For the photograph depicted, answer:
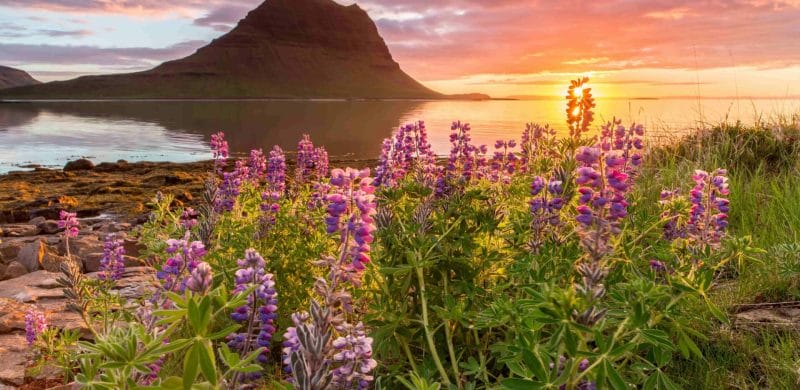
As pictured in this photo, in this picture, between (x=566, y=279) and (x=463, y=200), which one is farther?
(x=463, y=200)

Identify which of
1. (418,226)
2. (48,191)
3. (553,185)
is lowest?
(48,191)

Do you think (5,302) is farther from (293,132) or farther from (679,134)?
(293,132)

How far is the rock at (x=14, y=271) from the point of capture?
31.2 feet

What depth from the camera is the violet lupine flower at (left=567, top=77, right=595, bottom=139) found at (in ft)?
12.3

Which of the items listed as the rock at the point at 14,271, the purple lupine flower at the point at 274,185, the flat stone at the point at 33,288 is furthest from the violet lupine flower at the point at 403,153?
the rock at the point at 14,271

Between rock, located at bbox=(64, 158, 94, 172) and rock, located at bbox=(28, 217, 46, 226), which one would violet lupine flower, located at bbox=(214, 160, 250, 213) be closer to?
rock, located at bbox=(28, 217, 46, 226)

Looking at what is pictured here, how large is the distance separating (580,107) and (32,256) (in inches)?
372

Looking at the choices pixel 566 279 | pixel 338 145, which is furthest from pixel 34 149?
pixel 566 279

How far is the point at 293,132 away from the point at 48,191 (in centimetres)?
3279

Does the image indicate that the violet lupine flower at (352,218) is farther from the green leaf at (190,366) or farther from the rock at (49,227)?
the rock at (49,227)

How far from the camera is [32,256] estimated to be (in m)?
9.77

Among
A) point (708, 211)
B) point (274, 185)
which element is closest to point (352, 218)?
point (708, 211)

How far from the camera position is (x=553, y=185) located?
3682 mm

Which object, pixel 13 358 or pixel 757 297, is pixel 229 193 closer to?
pixel 13 358
